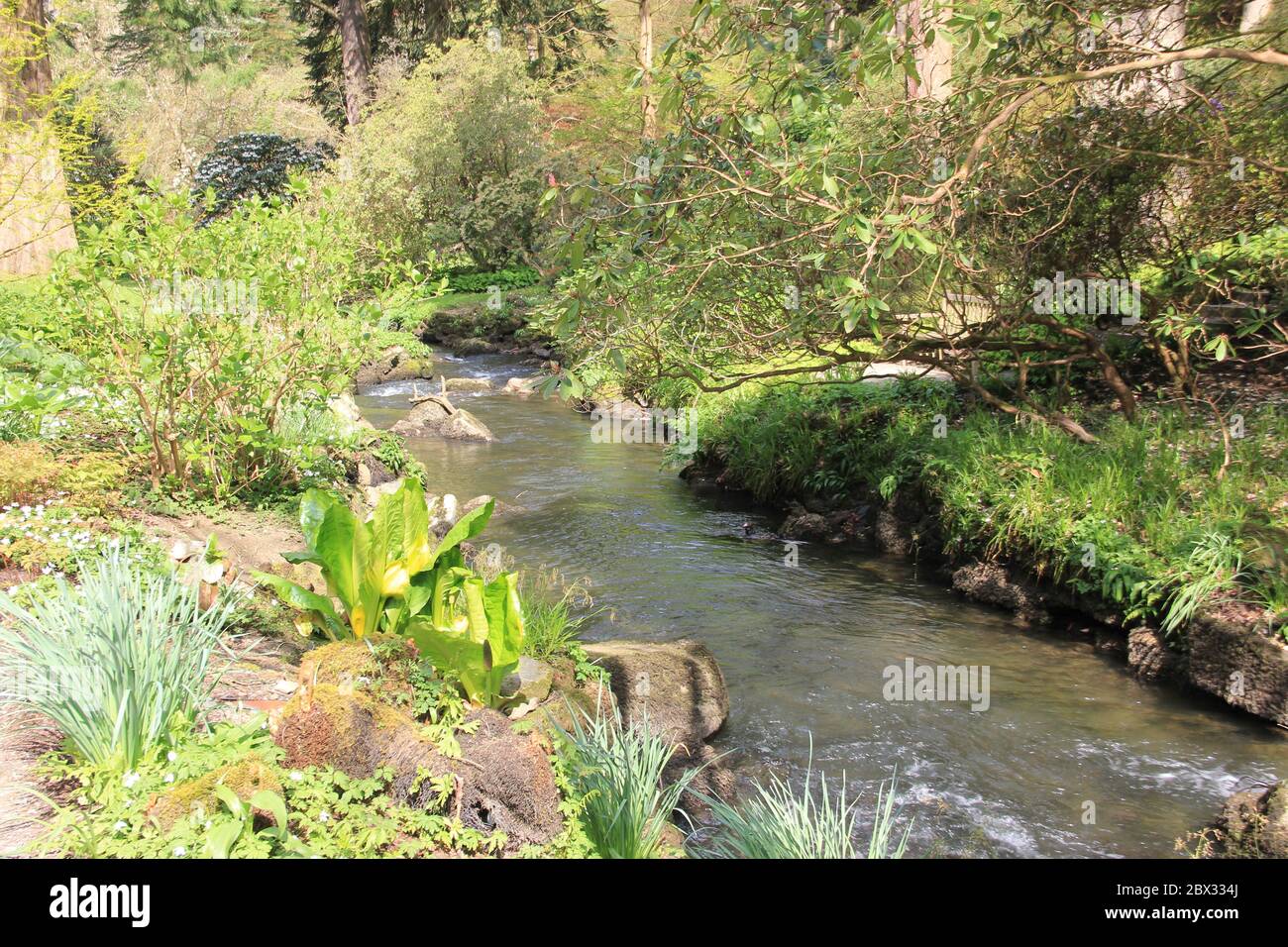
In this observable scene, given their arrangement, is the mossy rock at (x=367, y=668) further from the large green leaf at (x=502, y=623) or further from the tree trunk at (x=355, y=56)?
the tree trunk at (x=355, y=56)

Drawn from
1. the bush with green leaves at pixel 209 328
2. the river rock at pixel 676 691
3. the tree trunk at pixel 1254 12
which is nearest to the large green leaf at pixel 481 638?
the river rock at pixel 676 691

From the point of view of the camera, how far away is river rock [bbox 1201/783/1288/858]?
15.0 ft

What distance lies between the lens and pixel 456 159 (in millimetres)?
27891

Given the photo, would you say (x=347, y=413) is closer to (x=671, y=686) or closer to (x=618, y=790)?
(x=671, y=686)

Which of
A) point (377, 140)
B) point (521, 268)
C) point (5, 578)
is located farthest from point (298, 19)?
point (5, 578)

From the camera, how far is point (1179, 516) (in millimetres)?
7152

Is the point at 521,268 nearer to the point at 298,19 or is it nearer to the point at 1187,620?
the point at 298,19

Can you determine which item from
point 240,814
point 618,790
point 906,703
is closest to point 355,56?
point 906,703

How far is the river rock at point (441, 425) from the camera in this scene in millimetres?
14906

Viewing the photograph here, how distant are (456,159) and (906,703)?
25235mm

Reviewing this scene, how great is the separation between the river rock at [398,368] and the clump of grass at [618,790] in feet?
56.9

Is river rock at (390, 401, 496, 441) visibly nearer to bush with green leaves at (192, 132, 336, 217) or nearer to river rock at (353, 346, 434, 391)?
river rock at (353, 346, 434, 391)
